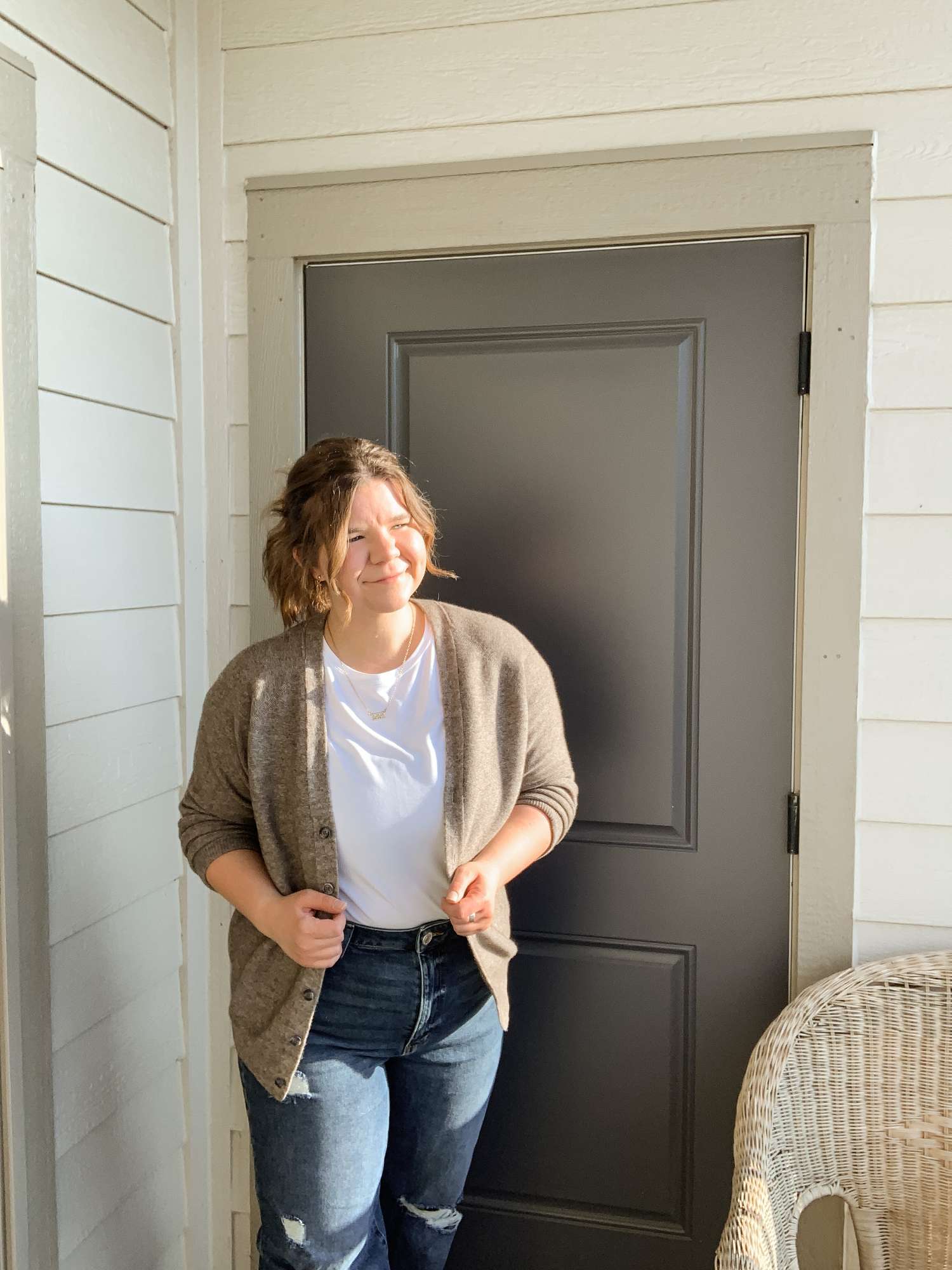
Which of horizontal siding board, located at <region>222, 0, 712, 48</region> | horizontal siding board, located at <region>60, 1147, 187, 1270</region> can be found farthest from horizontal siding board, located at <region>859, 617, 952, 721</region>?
horizontal siding board, located at <region>60, 1147, 187, 1270</region>

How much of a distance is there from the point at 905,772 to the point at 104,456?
1.46m

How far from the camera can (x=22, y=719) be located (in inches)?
61.6

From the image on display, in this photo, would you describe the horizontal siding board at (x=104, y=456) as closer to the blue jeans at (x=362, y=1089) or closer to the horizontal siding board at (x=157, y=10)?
the horizontal siding board at (x=157, y=10)

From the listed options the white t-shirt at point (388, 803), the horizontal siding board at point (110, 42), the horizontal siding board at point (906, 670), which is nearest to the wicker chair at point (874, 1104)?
the horizontal siding board at point (906, 670)

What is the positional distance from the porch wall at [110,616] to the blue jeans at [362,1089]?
38 centimetres

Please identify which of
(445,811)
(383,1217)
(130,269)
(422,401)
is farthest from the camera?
(422,401)

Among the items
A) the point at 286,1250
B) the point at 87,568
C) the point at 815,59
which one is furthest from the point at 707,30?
the point at 286,1250

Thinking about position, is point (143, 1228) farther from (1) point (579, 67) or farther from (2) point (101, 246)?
(1) point (579, 67)

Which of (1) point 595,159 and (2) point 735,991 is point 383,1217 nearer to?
(2) point 735,991

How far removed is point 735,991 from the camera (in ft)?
6.42

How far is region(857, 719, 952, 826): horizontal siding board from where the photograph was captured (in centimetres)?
184

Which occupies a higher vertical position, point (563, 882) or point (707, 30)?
point (707, 30)

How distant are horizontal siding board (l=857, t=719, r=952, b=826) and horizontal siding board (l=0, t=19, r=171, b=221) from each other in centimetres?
157

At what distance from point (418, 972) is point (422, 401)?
1.03m
